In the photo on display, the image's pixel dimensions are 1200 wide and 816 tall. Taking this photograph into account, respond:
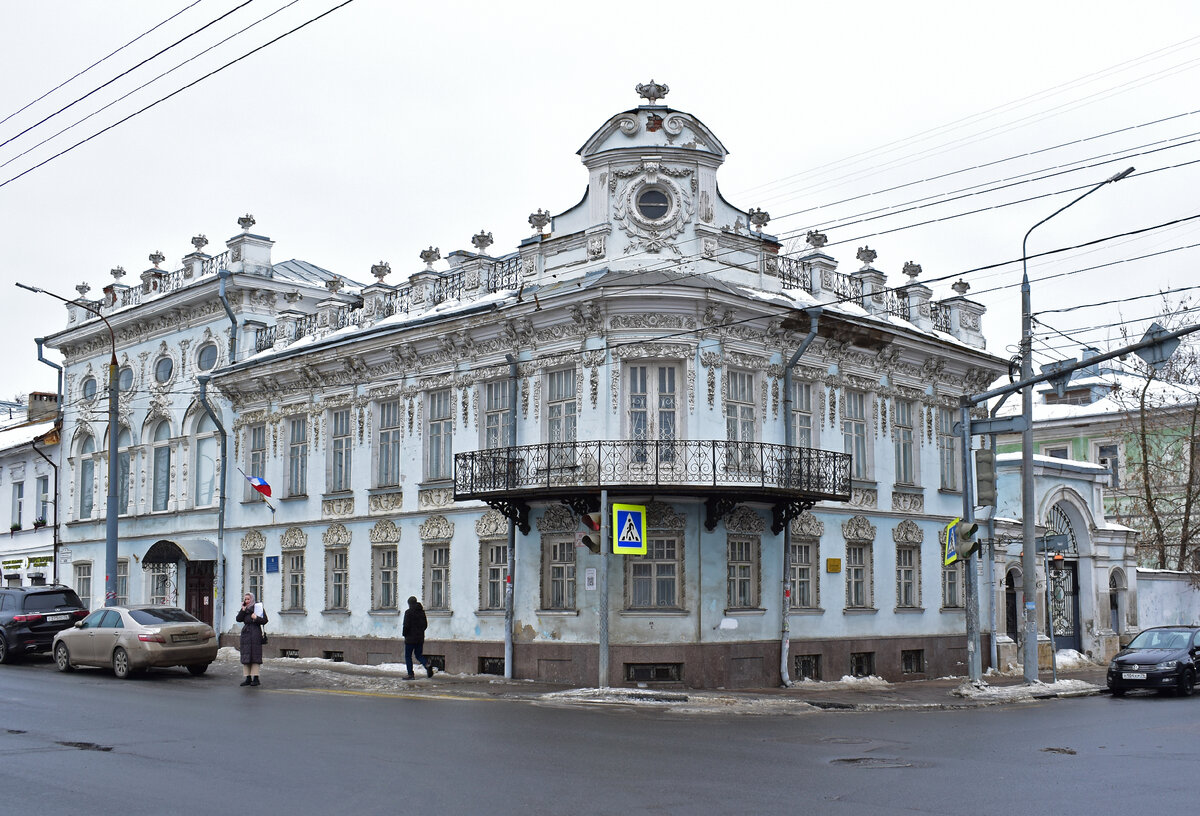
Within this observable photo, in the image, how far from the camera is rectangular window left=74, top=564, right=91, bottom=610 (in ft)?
128

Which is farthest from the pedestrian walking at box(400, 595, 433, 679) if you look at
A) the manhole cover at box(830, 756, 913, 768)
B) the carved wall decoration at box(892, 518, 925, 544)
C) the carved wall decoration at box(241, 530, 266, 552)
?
the manhole cover at box(830, 756, 913, 768)

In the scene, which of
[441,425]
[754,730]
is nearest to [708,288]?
[441,425]

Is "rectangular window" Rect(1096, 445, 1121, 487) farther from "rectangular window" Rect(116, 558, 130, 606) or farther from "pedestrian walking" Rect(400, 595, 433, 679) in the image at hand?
"rectangular window" Rect(116, 558, 130, 606)

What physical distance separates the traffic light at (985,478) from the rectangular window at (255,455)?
18.4 meters

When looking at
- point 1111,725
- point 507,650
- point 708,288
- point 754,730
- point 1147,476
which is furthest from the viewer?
point 1147,476

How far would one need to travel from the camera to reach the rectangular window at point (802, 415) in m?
26.3

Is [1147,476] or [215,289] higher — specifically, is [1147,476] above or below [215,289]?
below

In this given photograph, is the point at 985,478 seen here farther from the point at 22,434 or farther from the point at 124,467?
the point at 22,434

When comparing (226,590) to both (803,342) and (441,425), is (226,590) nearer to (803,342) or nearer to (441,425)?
(441,425)

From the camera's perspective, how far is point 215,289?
34.2 m

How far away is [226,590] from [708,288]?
17236 millimetres

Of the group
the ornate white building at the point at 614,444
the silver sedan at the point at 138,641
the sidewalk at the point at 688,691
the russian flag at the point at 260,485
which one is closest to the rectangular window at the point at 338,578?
the ornate white building at the point at 614,444

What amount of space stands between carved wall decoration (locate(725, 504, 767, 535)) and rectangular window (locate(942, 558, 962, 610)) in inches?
286

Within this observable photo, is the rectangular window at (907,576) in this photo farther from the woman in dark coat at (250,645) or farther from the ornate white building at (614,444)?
the woman in dark coat at (250,645)
